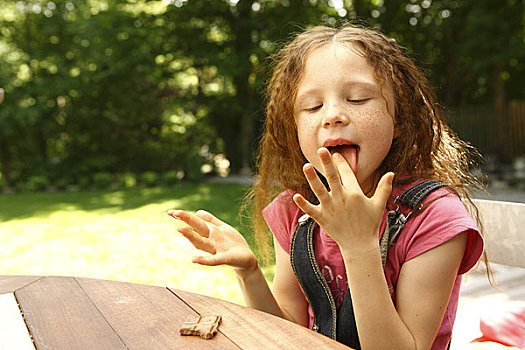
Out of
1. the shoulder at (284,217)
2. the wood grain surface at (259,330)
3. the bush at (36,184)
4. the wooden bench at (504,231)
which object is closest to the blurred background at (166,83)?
the bush at (36,184)

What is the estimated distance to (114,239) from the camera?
617cm

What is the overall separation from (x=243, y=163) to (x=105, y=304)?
14.3 metres

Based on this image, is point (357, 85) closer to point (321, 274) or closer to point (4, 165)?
point (321, 274)

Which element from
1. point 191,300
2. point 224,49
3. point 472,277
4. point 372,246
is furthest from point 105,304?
point 224,49

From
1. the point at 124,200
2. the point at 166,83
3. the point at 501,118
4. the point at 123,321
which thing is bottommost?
the point at 124,200

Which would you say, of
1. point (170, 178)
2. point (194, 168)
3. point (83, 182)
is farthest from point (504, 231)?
point (83, 182)

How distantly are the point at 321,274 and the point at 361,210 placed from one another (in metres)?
0.40

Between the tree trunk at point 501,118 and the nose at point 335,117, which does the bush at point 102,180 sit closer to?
the tree trunk at point 501,118

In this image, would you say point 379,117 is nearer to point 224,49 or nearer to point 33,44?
point 224,49

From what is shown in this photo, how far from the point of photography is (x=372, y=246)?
3.38 ft

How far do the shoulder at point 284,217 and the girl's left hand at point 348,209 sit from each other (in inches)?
19.7

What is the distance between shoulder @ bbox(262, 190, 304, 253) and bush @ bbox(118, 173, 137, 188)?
1225 cm

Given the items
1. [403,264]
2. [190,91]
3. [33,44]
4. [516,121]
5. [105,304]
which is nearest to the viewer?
[403,264]

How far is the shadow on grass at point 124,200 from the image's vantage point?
8625 millimetres
